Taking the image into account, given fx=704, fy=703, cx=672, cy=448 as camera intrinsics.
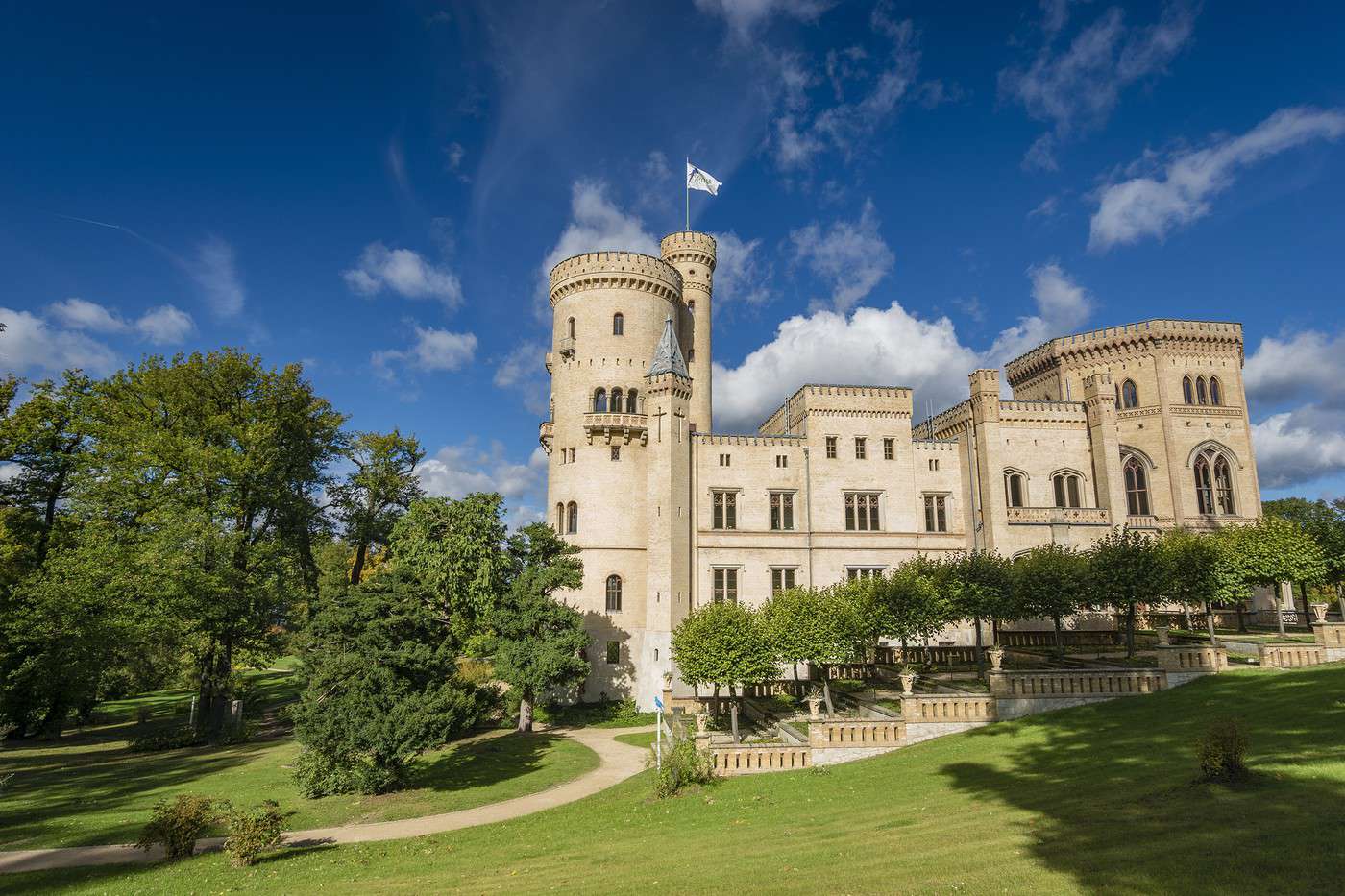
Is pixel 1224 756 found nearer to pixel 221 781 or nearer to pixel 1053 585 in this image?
pixel 1053 585

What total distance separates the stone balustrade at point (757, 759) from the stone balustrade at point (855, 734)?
663 mm

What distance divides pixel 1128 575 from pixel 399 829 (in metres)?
31.6

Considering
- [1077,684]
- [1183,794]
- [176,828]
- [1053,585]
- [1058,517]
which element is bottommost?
[176,828]

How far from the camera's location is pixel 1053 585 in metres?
34.2

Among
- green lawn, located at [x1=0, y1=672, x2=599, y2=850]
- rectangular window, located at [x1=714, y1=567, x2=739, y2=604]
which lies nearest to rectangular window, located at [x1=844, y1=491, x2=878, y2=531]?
rectangular window, located at [x1=714, y1=567, x2=739, y2=604]

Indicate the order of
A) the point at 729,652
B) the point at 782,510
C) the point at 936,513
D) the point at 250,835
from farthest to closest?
1. the point at 936,513
2. the point at 782,510
3. the point at 729,652
4. the point at 250,835

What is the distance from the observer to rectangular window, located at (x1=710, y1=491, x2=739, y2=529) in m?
44.4

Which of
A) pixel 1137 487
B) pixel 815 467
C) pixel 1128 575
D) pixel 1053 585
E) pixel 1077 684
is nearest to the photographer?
pixel 1077 684

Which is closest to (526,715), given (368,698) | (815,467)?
(368,698)

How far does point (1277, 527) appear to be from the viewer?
3428 centimetres

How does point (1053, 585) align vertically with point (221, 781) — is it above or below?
above

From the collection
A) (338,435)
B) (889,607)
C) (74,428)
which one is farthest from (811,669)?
(74,428)

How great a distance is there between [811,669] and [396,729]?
17886mm

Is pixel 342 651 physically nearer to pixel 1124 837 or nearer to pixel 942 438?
pixel 1124 837
